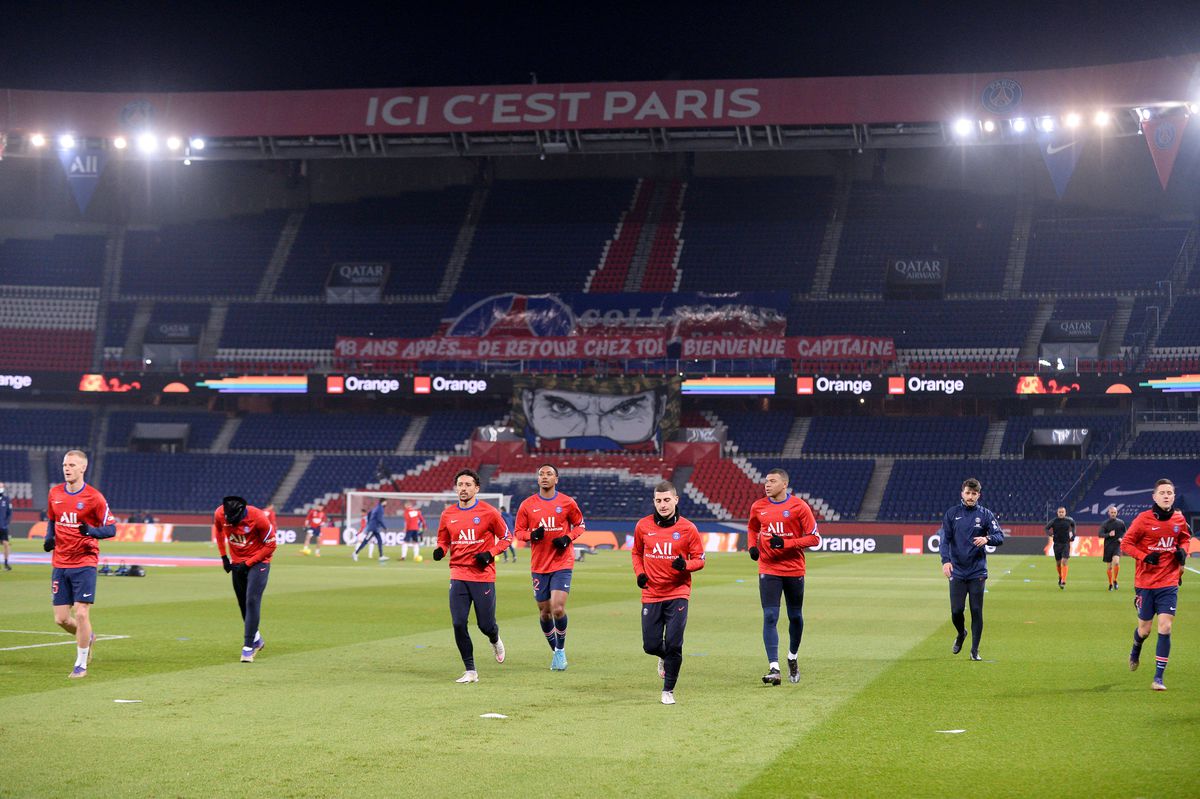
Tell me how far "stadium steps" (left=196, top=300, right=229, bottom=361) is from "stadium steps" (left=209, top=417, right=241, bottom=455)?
12.0ft

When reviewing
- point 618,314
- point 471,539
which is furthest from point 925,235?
point 471,539

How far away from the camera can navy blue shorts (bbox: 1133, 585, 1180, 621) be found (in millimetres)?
14742

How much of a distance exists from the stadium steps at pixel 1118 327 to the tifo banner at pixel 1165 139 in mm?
9800

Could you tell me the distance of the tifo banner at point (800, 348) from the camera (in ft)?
217

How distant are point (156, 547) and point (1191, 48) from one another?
167 ft

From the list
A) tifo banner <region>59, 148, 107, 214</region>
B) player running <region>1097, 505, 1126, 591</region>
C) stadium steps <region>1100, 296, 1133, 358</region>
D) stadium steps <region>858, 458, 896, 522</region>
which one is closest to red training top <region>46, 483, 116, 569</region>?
player running <region>1097, 505, 1126, 591</region>

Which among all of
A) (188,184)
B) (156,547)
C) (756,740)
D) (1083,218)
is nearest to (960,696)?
(756,740)

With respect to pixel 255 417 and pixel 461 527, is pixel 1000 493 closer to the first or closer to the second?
pixel 255 417

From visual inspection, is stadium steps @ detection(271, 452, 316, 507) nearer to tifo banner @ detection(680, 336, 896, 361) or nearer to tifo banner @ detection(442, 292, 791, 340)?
tifo banner @ detection(442, 292, 791, 340)

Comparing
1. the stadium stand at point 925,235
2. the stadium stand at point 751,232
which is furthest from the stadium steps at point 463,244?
the stadium stand at point 925,235

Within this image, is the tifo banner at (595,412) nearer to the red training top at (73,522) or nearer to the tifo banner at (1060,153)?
the tifo banner at (1060,153)

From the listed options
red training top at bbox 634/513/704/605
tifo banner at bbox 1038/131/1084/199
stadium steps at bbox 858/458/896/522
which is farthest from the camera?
stadium steps at bbox 858/458/896/522

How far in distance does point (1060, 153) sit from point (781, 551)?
1998 inches

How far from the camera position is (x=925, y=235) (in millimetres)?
72250
